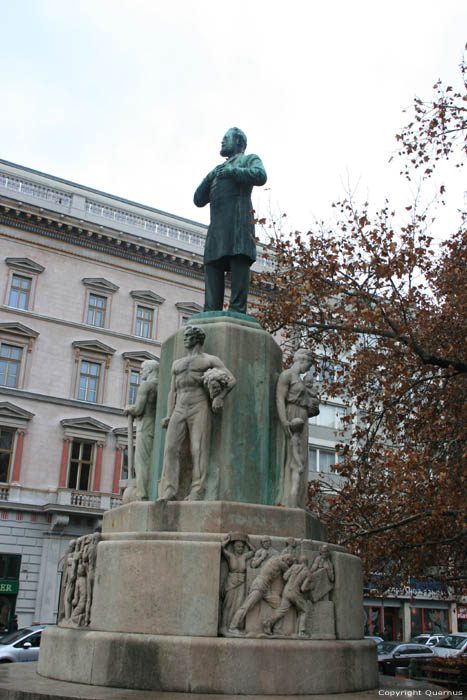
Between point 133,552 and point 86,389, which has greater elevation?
point 86,389

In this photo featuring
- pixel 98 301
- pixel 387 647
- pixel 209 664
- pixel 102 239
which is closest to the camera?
pixel 209 664

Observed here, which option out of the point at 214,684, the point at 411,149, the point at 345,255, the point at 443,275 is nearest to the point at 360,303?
the point at 345,255

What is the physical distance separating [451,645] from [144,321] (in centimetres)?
2042

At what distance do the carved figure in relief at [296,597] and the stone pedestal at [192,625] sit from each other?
9 centimetres

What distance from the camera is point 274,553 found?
7125mm

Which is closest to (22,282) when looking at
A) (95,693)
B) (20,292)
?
(20,292)

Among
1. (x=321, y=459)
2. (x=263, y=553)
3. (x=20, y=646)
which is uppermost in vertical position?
(x=321, y=459)

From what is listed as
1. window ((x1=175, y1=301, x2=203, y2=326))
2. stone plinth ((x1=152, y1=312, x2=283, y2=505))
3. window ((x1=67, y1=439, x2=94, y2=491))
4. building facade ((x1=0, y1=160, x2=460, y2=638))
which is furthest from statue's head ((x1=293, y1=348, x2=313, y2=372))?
window ((x1=175, y1=301, x2=203, y2=326))

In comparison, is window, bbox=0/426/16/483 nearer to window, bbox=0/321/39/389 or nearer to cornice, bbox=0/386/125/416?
cornice, bbox=0/386/125/416

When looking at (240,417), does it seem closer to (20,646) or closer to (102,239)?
(20,646)

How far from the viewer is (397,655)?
1060 inches

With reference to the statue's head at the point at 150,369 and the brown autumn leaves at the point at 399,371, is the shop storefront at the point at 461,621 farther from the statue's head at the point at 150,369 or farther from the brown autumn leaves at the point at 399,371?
the statue's head at the point at 150,369

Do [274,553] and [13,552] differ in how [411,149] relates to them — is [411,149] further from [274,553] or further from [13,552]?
[13,552]

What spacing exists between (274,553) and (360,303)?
8529mm
